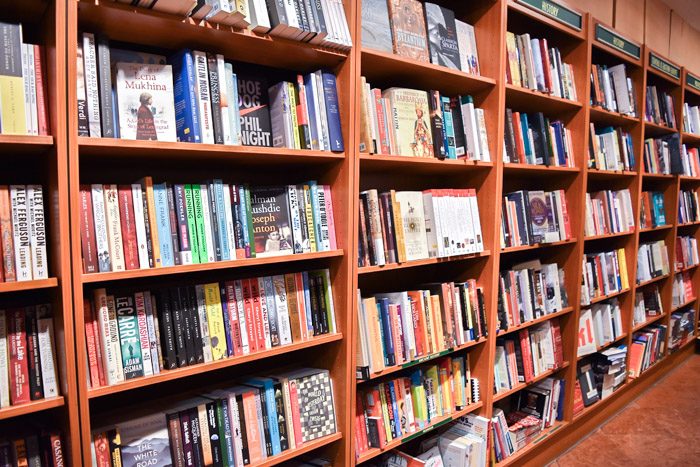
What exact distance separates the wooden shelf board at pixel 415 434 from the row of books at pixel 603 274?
→ 1093 mm

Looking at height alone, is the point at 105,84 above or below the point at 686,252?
→ above

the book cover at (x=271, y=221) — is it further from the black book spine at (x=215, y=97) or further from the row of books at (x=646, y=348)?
the row of books at (x=646, y=348)

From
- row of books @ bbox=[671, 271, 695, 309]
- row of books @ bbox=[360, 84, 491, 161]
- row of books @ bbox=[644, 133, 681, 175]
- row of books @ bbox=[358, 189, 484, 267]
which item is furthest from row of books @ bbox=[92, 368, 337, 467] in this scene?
row of books @ bbox=[671, 271, 695, 309]

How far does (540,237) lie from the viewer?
2.42 meters

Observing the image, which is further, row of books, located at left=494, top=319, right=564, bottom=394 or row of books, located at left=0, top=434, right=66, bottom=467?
row of books, located at left=494, top=319, right=564, bottom=394

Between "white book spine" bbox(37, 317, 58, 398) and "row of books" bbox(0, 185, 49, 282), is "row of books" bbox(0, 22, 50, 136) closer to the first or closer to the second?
"row of books" bbox(0, 185, 49, 282)

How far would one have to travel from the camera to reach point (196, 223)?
133 centimetres

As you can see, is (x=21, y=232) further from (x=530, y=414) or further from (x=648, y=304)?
(x=648, y=304)

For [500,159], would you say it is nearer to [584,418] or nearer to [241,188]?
[241,188]

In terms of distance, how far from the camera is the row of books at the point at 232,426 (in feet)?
4.18

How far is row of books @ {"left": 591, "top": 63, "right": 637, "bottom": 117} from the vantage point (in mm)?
2729

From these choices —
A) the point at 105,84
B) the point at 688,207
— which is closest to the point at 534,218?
the point at 105,84

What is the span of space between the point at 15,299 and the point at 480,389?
1.84 m

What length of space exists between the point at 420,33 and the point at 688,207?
3338 millimetres
